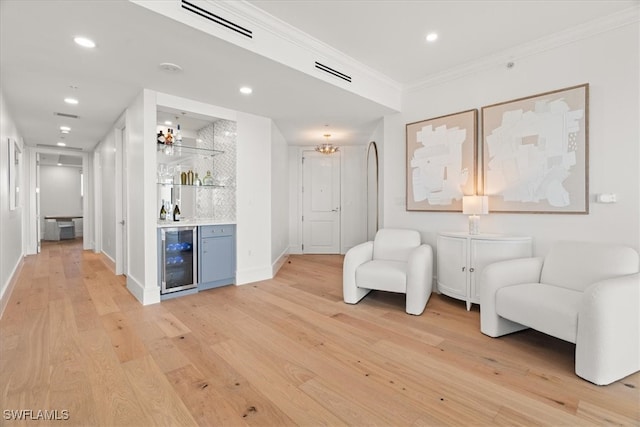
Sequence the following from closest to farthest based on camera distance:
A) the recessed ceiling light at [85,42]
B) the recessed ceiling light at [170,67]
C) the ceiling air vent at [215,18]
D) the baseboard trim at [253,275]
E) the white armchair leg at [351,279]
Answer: the ceiling air vent at [215,18] < the recessed ceiling light at [85,42] < the recessed ceiling light at [170,67] < the white armchair leg at [351,279] < the baseboard trim at [253,275]

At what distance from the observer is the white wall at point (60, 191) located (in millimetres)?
9633

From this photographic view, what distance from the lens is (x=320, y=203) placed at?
7.03 metres

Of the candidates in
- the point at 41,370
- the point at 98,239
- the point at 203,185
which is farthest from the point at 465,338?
the point at 98,239

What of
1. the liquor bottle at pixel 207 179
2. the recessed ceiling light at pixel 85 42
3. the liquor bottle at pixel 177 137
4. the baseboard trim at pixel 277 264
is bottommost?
the baseboard trim at pixel 277 264

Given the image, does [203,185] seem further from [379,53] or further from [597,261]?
[597,261]

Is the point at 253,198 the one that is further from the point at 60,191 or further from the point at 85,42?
the point at 60,191

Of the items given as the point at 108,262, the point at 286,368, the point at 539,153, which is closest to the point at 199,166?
the point at 108,262

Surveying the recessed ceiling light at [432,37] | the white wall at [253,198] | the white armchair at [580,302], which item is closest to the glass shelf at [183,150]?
the white wall at [253,198]

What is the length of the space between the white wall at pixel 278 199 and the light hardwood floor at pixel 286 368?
1.78 metres

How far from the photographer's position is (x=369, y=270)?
3.27 meters

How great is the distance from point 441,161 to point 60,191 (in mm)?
11896

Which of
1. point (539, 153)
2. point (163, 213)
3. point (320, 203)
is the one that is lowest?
point (163, 213)

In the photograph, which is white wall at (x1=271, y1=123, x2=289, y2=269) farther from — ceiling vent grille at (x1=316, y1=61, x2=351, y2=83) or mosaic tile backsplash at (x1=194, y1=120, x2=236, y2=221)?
ceiling vent grille at (x1=316, y1=61, x2=351, y2=83)

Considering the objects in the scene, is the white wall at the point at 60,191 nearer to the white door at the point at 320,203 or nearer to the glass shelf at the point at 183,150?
the white door at the point at 320,203
